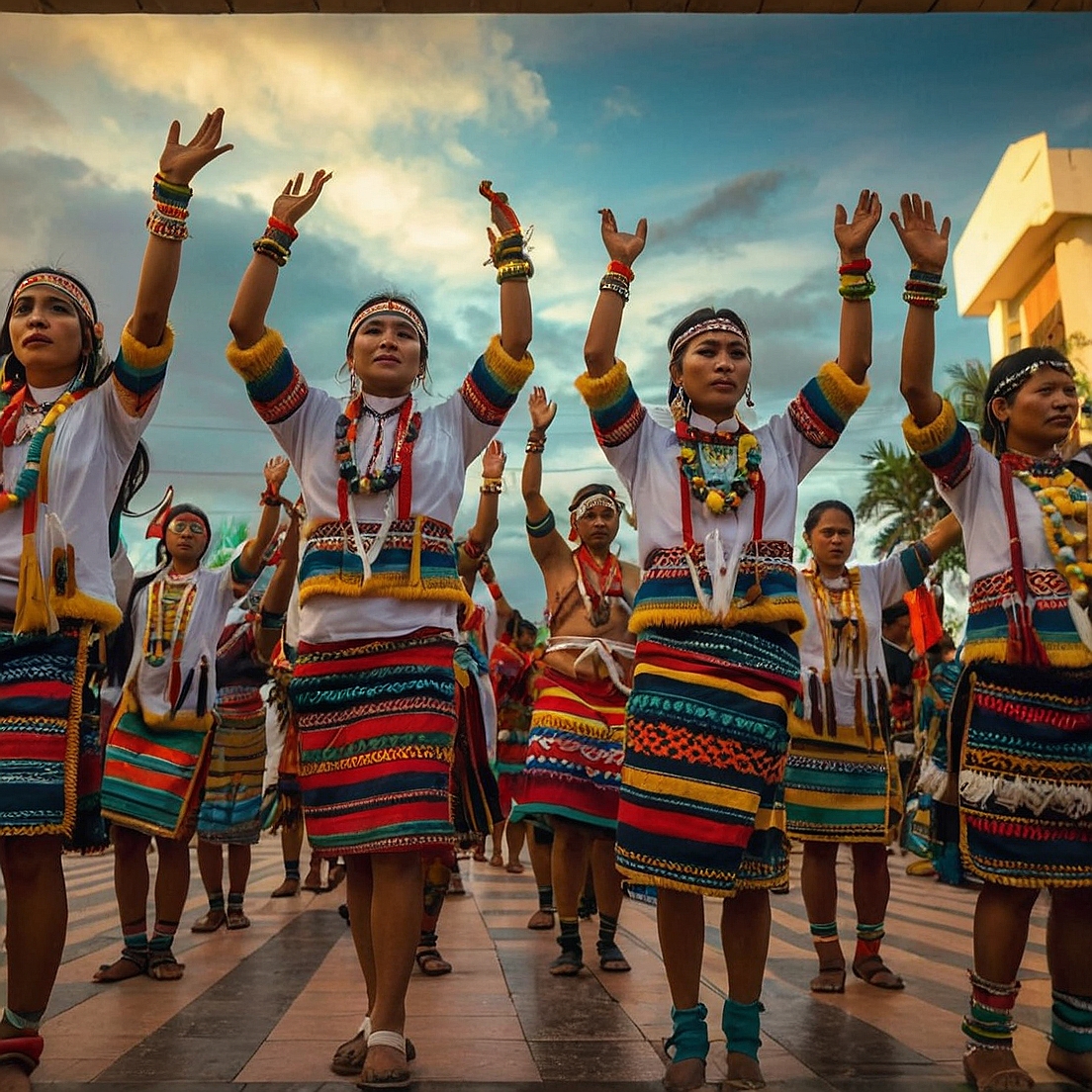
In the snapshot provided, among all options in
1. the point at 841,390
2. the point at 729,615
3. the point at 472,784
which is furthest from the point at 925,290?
the point at 472,784

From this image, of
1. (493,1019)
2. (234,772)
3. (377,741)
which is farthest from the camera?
(234,772)

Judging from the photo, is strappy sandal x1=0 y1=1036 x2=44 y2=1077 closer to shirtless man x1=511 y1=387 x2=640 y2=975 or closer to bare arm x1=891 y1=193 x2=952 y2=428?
shirtless man x1=511 y1=387 x2=640 y2=975

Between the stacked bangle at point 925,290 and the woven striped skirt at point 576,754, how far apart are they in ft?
7.95

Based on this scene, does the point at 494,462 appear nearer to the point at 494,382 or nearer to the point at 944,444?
the point at 494,382

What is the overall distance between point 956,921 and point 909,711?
14.1 ft

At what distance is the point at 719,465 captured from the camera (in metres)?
3.41

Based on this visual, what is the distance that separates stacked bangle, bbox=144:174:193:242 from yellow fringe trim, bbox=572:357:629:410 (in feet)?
4.02

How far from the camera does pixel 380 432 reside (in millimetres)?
3561

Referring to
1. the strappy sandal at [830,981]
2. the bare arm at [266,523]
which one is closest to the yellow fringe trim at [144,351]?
the bare arm at [266,523]

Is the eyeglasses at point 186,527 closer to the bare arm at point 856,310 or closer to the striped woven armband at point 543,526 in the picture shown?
the striped woven armband at point 543,526

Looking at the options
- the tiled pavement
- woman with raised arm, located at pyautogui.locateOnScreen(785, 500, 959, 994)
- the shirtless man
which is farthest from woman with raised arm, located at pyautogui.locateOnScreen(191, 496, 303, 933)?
woman with raised arm, located at pyautogui.locateOnScreen(785, 500, 959, 994)

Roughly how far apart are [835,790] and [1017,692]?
172cm

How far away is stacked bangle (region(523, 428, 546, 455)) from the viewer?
16.8ft

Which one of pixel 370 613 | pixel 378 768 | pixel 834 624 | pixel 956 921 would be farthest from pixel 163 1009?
pixel 956 921
